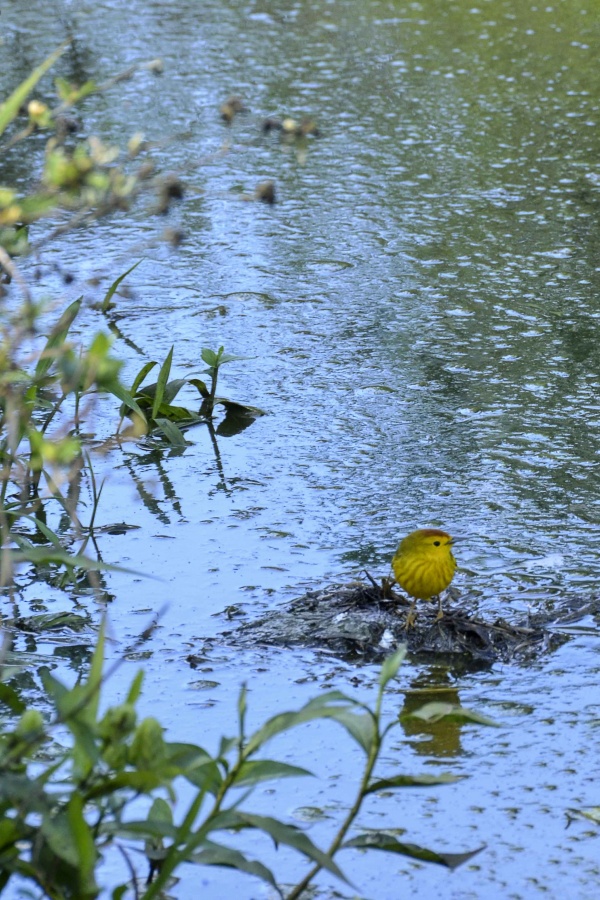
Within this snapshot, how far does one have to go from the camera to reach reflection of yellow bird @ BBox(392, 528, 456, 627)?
2.10m

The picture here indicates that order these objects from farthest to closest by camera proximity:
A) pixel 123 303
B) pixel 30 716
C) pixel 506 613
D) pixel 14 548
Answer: pixel 123 303, pixel 14 548, pixel 506 613, pixel 30 716

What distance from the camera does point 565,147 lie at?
5020mm

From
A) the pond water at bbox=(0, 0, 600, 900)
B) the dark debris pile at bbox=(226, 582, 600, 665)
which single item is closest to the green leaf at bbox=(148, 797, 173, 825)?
the pond water at bbox=(0, 0, 600, 900)

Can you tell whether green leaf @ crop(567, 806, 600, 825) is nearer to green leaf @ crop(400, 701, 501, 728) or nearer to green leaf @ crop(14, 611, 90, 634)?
green leaf @ crop(400, 701, 501, 728)

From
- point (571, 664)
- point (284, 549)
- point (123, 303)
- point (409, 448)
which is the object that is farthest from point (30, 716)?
point (123, 303)

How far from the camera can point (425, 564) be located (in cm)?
209

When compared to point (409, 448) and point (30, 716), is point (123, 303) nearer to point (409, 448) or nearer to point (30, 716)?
point (409, 448)

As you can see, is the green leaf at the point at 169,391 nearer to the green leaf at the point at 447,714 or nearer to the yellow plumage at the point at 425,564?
the yellow plumage at the point at 425,564

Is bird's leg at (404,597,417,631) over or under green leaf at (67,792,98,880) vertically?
under

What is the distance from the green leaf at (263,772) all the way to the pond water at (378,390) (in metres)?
0.31

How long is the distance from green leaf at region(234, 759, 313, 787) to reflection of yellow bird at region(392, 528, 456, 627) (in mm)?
795

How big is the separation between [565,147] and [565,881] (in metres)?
3.95

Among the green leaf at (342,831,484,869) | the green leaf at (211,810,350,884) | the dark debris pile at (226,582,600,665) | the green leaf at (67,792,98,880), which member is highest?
the green leaf at (67,792,98,880)

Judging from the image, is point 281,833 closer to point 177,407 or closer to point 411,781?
point 411,781
